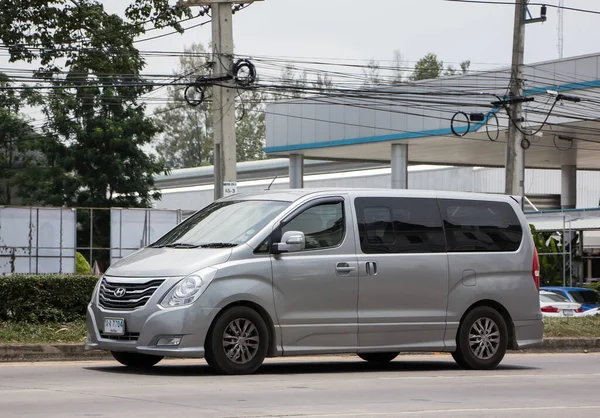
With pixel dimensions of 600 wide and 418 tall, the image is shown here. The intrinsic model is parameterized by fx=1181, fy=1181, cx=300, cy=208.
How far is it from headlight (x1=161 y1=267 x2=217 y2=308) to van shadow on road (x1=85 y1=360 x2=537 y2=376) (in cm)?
86

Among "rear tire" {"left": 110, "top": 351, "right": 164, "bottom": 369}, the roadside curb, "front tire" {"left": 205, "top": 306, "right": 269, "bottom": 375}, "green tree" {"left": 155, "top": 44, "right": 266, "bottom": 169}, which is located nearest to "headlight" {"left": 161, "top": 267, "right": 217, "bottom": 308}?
"front tire" {"left": 205, "top": 306, "right": 269, "bottom": 375}

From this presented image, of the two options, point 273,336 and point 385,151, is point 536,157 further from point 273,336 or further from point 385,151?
point 273,336

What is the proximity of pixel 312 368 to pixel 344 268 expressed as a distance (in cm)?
144

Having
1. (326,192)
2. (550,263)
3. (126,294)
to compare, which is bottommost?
(550,263)

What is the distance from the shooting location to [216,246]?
12414 millimetres

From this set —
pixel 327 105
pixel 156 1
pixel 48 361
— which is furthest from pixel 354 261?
pixel 327 105

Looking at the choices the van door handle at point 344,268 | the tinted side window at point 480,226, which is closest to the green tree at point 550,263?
the tinted side window at point 480,226

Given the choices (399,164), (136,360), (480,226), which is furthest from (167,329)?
(399,164)

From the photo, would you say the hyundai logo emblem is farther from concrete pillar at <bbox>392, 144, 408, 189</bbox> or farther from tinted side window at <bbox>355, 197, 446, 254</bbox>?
concrete pillar at <bbox>392, 144, 408, 189</bbox>

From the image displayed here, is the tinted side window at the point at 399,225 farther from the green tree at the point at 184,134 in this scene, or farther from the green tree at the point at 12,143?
the green tree at the point at 184,134

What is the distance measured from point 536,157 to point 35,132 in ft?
77.2

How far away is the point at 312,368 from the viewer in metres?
13.7

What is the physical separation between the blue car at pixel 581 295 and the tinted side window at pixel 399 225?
17286mm

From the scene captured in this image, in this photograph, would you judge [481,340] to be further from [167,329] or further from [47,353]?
[47,353]
